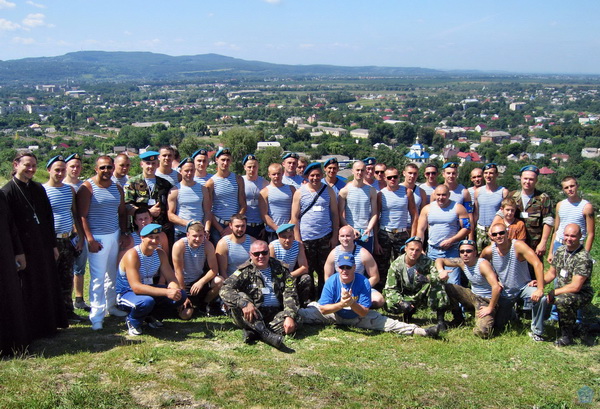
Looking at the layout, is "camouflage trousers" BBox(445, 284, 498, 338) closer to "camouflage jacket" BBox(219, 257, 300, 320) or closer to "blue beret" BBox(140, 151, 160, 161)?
"camouflage jacket" BBox(219, 257, 300, 320)

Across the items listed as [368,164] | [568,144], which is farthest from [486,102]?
[368,164]

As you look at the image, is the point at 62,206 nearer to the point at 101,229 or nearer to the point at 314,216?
the point at 101,229

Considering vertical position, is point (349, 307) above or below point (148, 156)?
below

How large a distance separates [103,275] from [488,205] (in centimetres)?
499

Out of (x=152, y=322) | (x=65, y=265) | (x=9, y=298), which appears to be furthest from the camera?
(x=65, y=265)

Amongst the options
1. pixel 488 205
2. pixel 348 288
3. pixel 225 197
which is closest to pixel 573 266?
pixel 488 205

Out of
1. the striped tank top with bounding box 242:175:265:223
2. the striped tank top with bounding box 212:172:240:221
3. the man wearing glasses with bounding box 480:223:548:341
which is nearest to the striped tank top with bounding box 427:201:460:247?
the man wearing glasses with bounding box 480:223:548:341

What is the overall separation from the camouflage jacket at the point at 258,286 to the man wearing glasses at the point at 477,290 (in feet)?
5.81

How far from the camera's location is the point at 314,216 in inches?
273

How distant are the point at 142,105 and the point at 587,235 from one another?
166891 millimetres

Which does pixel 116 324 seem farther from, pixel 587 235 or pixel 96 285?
pixel 587 235

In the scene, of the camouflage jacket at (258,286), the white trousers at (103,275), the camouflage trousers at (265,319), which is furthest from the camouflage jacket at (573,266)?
the white trousers at (103,275)

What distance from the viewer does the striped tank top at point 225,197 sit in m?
7.04

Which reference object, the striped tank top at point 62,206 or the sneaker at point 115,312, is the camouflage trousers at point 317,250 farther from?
the striped tank top at point 62,206
